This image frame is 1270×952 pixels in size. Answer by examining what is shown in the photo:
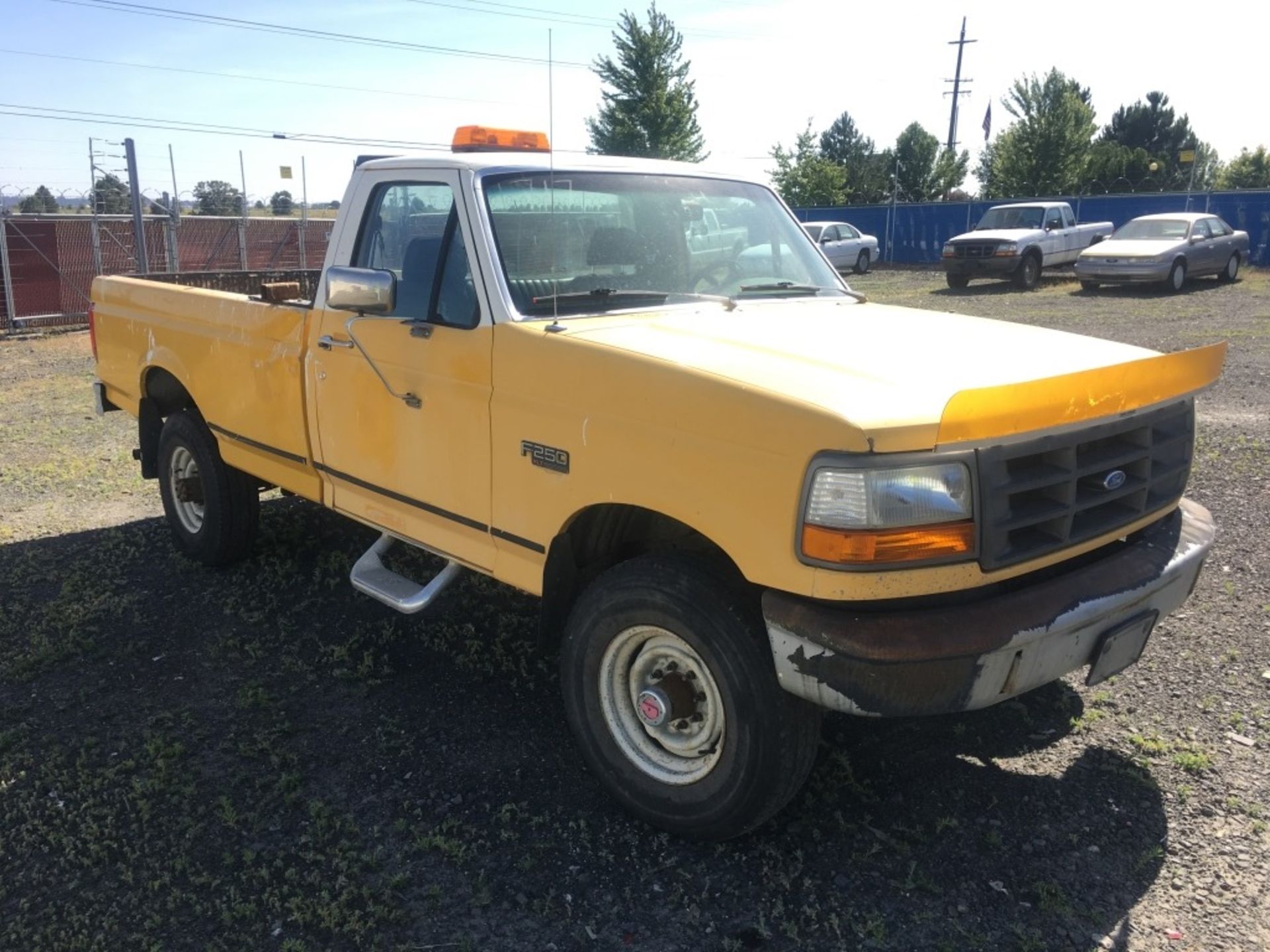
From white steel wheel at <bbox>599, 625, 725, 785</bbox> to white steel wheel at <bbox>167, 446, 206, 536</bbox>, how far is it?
3304 millimetres

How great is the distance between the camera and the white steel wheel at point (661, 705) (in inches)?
124

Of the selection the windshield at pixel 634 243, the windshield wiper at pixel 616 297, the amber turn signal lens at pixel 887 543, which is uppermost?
the windshield at pixel 634 243

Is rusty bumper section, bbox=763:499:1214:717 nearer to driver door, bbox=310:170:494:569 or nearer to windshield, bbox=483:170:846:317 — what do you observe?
driver door, bbox=310:170:494:569

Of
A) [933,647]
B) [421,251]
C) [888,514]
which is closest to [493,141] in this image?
[421,251]

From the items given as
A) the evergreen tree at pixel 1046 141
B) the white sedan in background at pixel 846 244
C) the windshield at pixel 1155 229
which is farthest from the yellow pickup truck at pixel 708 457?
the evergreen tree at pixel 1046 141

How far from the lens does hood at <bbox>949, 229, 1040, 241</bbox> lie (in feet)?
74.3

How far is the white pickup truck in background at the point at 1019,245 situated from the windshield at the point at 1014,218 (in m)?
0.02

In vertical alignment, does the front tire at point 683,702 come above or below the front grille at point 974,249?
below

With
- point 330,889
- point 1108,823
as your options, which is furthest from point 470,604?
point 1108,823

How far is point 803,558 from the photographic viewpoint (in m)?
2.67

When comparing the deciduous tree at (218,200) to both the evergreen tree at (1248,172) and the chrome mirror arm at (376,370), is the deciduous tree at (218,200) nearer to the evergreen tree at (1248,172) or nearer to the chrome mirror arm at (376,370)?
the chrome mirror arm at (376,370)

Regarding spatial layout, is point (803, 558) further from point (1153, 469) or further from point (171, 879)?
point (171, 879)

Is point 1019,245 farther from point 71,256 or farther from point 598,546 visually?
point 598,546

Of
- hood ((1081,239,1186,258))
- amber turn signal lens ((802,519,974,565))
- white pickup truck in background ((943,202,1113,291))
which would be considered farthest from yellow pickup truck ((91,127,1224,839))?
white pickup truck in background ((943,202,1113,291))
